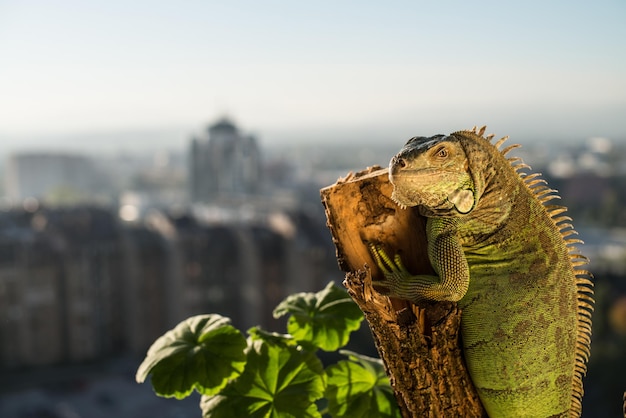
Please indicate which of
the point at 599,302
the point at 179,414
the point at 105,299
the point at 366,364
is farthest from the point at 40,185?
the point at 366,364

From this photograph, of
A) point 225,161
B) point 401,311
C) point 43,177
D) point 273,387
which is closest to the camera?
point 401,311

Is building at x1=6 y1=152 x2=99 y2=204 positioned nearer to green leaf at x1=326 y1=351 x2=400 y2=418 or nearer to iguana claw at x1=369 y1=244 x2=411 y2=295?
green leaf at x1=326 y1=351 x2=400 y2=418

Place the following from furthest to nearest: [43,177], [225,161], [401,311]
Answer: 1. [43,177]
2. [225,161]
3. [401,311]

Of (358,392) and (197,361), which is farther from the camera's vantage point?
(358,392)

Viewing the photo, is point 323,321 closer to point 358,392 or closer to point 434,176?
point 358,392

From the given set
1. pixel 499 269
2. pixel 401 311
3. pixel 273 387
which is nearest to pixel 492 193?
pixel 499 269

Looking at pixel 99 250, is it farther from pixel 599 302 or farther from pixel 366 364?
pixel 366 364

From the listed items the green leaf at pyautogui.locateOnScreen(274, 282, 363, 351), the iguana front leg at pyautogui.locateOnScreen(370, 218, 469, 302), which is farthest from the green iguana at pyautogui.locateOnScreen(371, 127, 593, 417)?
the green leaf at pyautogui.locateOnScreen(274, 282, 363, 351)

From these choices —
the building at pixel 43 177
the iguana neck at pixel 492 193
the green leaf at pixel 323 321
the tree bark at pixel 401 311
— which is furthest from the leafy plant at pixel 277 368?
the building at pixel 43 177
